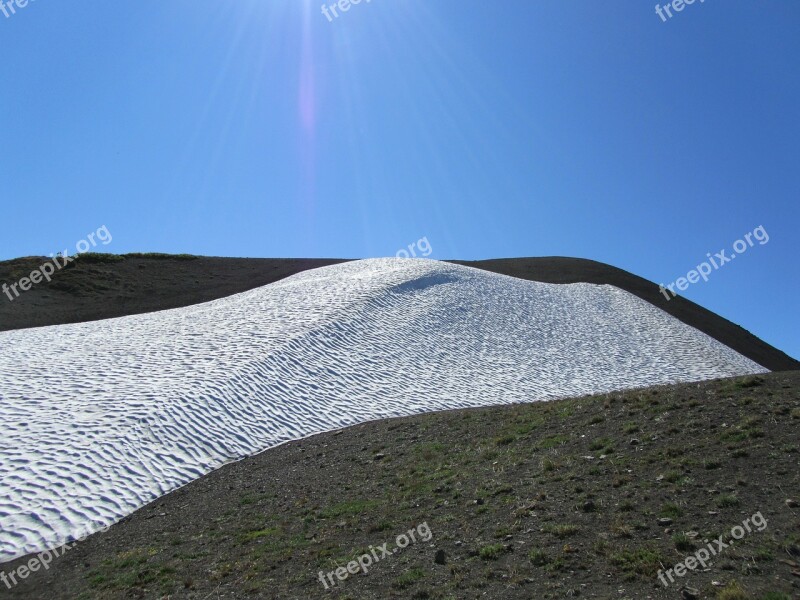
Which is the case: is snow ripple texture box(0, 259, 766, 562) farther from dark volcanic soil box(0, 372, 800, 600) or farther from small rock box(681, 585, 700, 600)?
small rock box(681, 585, 700, 600)

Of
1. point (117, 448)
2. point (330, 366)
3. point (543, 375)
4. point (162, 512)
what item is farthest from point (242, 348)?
point (543, 375)

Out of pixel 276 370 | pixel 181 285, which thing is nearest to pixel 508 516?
pixel 276 370

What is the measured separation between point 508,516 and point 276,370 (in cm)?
1225

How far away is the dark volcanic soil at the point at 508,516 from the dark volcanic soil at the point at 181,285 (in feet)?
79.7

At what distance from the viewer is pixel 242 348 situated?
20.9 meters

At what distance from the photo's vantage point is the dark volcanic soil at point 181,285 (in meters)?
34.4

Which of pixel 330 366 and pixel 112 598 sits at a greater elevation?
pixel 330 366

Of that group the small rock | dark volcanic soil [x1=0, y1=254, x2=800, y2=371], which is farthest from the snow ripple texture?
the small rock

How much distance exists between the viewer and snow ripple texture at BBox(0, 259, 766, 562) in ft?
40.8

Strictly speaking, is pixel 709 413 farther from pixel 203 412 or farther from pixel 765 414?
pixel 203 412

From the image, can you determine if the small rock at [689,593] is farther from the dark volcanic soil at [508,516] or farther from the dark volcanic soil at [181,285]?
the dark volcanic soil at [181,285]

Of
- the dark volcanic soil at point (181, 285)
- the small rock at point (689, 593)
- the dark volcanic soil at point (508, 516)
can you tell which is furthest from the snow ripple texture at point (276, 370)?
the small rock at point (689, 593)

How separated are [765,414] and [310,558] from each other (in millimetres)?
8886

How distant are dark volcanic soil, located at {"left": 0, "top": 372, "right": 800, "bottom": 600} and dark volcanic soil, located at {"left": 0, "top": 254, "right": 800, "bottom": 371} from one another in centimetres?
2429
